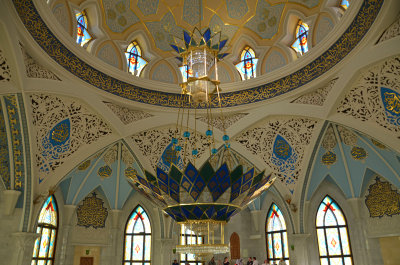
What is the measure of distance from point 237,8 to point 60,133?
221 inches

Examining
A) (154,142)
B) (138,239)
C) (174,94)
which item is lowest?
(138,239)

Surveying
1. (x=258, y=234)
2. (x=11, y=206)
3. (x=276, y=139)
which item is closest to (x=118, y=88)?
(x=11, y=206)

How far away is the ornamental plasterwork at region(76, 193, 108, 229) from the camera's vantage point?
10.0 m

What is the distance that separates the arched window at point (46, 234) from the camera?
28.4ft

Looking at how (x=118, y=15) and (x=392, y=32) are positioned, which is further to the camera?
(x=118, y=15)

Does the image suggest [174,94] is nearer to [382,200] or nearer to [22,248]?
[22,248]

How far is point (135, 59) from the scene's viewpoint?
9.05 m

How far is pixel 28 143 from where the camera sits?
7.00 m

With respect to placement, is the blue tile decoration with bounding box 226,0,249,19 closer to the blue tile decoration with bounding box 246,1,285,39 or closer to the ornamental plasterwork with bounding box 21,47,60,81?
the blue tile decoration with bounding box 246,1,285,39

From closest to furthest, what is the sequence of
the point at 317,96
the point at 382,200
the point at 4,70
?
the point at 4,70
the point at 317,96
the point at 382,200

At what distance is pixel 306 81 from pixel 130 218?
23.4 ft

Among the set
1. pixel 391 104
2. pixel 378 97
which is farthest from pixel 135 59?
pixel 391 104

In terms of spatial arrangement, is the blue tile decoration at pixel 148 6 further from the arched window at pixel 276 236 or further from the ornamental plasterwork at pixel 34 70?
the arched window at pixel 276 236

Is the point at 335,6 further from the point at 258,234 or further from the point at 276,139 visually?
the point at 258,234
